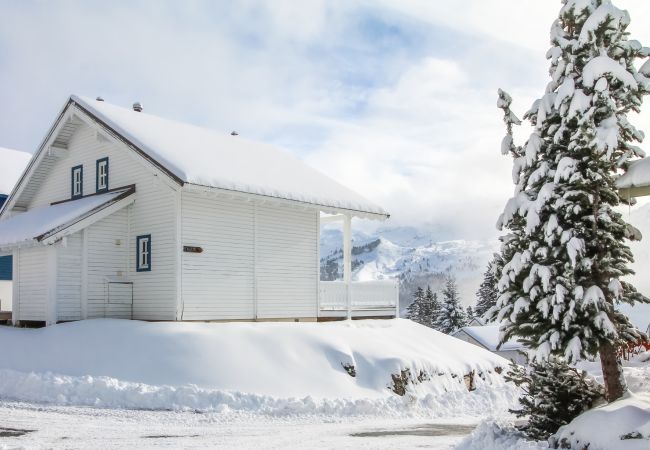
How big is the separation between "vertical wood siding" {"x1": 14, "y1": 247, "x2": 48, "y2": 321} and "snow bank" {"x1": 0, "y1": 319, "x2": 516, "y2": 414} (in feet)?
3.60

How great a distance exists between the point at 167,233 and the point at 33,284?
4.60 m

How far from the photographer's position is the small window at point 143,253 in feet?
70.9

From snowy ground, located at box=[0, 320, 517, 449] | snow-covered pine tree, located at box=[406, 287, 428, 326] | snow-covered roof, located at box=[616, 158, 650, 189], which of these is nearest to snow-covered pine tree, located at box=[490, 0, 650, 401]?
snow-covered roof, located at box=[616, 158, 650, 189]

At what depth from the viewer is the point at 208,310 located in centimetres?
2112

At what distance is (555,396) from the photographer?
36.4ft

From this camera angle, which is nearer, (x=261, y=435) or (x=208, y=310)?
(x=261, y=435)

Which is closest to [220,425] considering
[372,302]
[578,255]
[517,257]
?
[517,257]

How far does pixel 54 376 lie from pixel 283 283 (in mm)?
8956

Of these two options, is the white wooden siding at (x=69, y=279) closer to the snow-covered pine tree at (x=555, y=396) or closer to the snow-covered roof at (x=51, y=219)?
the snow-covered roof at (x=51, y=219)

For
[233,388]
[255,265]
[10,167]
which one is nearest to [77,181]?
[255,265]

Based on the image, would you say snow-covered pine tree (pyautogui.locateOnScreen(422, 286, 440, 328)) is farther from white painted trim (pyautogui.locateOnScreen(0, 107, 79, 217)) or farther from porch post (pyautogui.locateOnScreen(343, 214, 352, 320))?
white painted trim (pyautogui.locateOnScreen(0, 107, 79, 217))

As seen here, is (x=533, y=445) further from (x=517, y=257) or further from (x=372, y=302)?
(x=372, y=302)

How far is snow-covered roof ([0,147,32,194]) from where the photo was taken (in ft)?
125

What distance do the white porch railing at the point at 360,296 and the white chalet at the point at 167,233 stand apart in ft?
0.13
